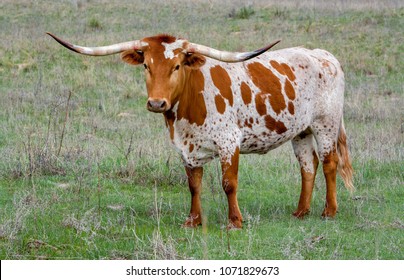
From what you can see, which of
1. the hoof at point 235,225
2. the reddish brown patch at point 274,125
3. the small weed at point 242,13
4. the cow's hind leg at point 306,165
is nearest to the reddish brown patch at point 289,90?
the reddish brown patch at point 274,125

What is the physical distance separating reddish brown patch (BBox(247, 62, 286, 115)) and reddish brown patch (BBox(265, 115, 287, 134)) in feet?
0.32

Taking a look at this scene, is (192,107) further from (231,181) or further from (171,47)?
(231,181)

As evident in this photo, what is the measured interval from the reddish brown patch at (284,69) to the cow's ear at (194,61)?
1.15 m

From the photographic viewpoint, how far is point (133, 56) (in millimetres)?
7723

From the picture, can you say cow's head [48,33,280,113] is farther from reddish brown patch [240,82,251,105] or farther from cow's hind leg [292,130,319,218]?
cow's hind leg [292,130,319,218]

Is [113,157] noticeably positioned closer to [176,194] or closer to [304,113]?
[176,194]

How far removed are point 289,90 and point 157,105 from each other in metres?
1.83

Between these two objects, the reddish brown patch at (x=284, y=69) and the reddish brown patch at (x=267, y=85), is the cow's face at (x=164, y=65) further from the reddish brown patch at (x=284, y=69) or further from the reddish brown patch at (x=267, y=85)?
the reddish brown patch at (x=284, y=69)

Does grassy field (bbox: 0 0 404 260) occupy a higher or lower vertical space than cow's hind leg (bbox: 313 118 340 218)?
lower

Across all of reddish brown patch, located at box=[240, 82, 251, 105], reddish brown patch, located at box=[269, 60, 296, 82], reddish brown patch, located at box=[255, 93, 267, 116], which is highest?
reddish brown patch, located at box=[269, 60, 296, 82]

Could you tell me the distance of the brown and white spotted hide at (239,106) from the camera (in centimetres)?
759

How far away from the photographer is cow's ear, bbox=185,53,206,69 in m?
7.66

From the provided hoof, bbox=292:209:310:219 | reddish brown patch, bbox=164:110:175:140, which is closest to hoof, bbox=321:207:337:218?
hoof, bbox=292:209:310:219

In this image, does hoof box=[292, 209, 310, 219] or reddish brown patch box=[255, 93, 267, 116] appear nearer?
reddish brown patch box=[255, 93, 267, 116]
